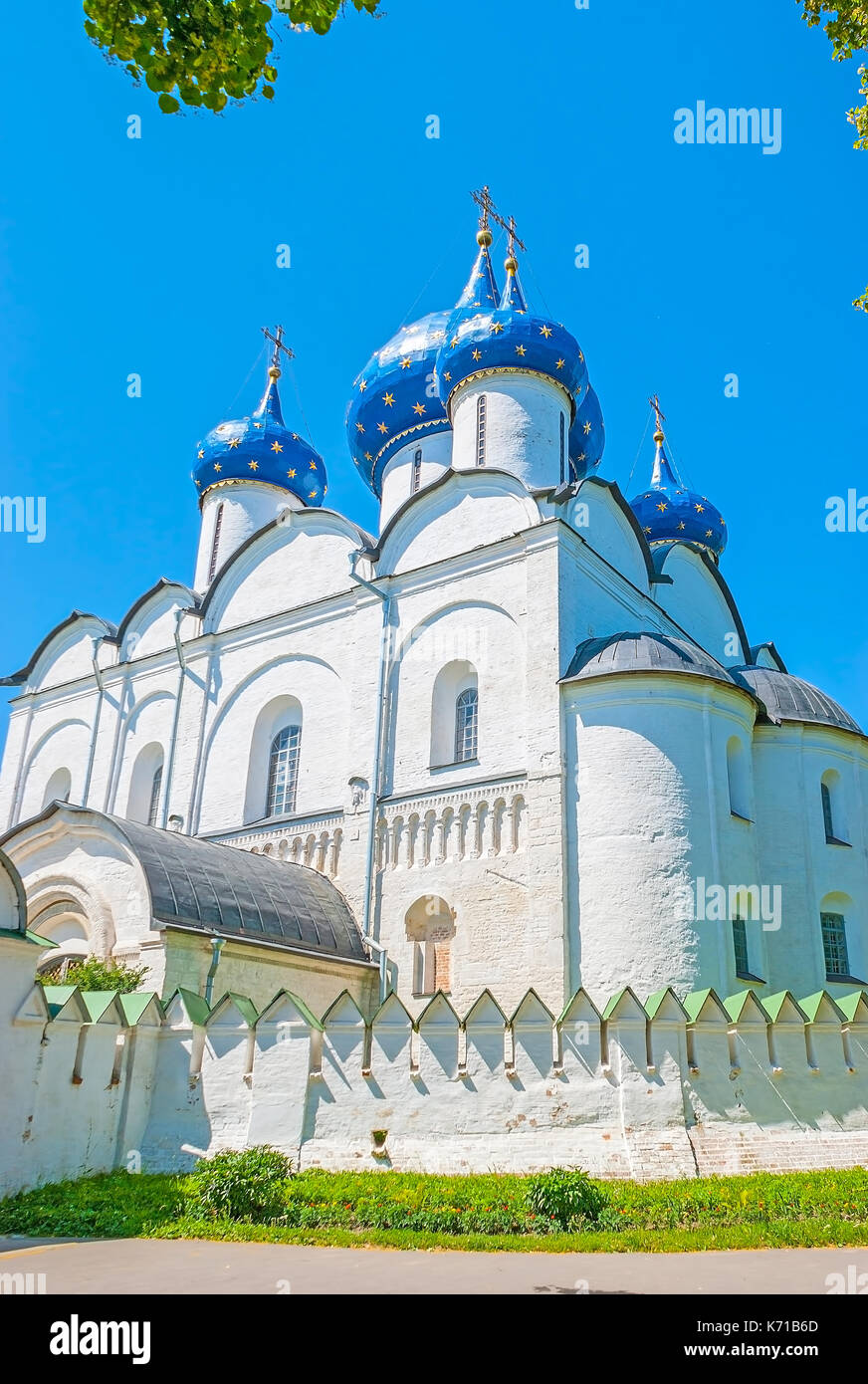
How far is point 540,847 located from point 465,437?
7.02 meters

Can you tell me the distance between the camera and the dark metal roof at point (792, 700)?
14.8 meters

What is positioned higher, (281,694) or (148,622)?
(148,622)

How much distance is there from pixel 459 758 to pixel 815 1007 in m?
5.64

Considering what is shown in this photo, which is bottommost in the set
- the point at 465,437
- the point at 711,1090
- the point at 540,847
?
the point at 711,1090

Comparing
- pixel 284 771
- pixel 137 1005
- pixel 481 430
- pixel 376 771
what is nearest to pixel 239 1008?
pixel 137 1005

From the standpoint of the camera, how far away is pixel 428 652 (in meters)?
14.7

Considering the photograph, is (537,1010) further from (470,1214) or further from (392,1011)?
(470,1214)

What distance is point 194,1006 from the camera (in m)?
10.0

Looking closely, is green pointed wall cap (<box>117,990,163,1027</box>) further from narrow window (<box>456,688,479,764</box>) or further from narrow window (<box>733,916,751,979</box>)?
narrow window (<box>733,916,751,979</box>)

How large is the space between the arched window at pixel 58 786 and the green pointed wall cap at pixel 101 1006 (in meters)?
10.2

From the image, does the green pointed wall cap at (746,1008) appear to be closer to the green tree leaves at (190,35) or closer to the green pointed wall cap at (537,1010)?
the green pointed wall cap at (537,1010)

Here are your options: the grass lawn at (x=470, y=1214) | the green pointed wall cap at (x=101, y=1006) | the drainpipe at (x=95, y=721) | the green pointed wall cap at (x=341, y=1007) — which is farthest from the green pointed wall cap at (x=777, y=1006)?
the drainpipe at (x=95, y=721)
